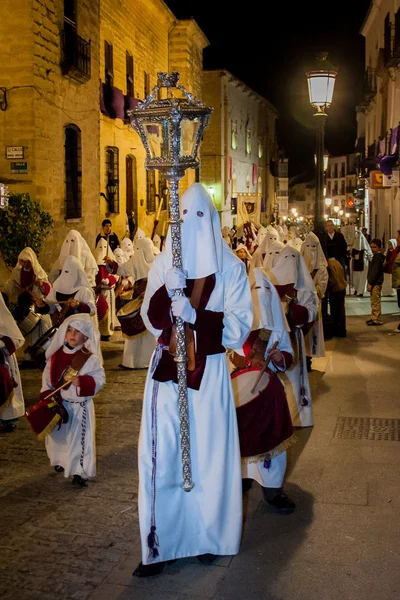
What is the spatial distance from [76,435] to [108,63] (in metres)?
17.8

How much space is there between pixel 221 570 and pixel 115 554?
2.46 ft

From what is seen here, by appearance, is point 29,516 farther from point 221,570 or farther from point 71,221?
point 71,221

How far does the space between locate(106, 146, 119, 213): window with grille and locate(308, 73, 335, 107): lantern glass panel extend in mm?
10024

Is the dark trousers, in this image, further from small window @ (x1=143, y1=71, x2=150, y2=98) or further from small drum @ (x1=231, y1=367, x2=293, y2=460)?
small window @ (x1=143, y1=71, x2=150, y2=98)

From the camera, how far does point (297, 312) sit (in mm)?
7820

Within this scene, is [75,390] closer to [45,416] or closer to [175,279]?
[45,416]

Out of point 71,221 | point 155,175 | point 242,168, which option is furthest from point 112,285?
point 242,168

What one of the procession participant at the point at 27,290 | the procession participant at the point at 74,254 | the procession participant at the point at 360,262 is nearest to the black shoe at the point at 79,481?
the procession participant at the point at 27,290

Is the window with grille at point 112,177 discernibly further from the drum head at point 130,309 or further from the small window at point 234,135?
the small window at point 234,135

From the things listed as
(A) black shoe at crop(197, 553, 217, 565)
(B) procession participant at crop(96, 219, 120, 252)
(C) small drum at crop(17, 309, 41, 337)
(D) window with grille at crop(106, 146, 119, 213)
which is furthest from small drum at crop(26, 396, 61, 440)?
(D) window with grille at crop(106, 146, 119, 213)

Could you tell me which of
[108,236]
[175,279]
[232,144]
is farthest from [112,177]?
[232,144]

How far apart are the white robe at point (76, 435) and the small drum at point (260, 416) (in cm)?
133

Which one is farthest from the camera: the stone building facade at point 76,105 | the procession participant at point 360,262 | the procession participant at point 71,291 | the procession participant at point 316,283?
the procession participant at point 360,262

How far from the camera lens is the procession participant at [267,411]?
5.59 meters
